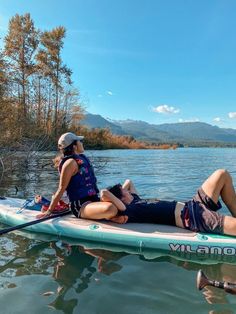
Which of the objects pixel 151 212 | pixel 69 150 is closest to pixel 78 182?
pixel 69 150

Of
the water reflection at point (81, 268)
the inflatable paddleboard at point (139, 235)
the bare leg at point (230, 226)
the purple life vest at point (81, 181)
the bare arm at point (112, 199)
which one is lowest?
the water reflection at point (81, 268)

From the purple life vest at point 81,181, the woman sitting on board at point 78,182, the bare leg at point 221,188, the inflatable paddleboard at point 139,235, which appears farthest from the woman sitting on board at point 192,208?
the purple life vest at point 81,181

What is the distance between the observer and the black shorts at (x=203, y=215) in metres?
5.01

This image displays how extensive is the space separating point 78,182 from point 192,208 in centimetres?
193

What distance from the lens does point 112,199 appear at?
5.57m

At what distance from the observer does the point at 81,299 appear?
376 cm

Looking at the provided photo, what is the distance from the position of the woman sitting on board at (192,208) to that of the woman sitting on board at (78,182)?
Answer: 0.27m

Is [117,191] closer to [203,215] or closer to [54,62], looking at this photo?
[203,215]

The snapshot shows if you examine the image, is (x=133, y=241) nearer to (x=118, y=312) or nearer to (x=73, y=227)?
(x=73, y=227)

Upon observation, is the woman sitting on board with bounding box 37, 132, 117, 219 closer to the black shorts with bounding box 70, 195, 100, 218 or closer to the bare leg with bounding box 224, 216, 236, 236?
the black shorts with bounding box 70, 195, 100, 218

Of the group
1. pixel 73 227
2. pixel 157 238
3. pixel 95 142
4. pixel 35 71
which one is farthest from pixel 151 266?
pixel 95 142

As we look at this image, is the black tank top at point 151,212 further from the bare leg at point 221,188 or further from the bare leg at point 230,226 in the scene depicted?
the bare leg at point 230,226

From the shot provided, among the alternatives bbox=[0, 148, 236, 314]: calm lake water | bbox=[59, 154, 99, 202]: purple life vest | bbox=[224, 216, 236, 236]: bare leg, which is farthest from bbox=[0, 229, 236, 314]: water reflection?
bbox=[59, 154, 99, 202]: purple life vest

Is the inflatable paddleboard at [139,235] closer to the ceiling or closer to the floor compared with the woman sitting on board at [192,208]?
closer to the floor
